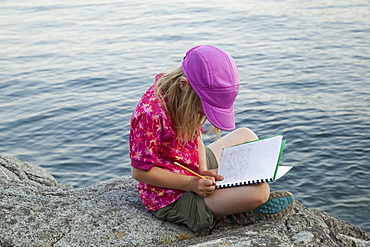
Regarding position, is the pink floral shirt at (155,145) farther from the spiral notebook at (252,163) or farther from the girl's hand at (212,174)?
the spiral notebook at (252,163)

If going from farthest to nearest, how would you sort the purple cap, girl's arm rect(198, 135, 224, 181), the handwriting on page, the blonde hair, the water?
the water < girl's arm rect(198, 135, 224, 181) < the handwriting on page < the blonde hair < the purple cap

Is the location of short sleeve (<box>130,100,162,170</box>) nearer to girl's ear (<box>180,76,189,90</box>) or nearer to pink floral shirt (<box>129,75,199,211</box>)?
pink floral shirt (<box>129,75,199,211</box>)

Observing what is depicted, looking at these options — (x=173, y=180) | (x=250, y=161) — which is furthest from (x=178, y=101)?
(x=250, y=161)

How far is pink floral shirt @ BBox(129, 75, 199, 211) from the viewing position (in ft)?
8.77

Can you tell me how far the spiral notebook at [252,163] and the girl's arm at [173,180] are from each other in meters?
0.10

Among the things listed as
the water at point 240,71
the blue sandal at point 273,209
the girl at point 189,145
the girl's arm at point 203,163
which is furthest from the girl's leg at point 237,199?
the water at point 240,71

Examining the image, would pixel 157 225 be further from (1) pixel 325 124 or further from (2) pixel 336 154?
(1) pixel 325 124

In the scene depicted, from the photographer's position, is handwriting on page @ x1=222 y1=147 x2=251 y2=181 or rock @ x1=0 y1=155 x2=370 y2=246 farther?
handwriting on page @ x1=222 y1=147 x2=251 y2=181

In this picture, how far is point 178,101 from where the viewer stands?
2.70 meters

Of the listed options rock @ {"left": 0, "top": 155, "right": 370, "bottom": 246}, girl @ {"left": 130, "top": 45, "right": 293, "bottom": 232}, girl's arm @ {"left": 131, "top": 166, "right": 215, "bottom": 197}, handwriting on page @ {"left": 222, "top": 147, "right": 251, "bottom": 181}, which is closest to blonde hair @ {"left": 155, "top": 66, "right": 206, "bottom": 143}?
girl @ {"left": 130, "top": 45, "right": 293, "bottom": 232}

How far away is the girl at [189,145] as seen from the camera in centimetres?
258

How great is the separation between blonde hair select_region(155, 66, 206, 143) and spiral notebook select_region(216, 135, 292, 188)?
0.37 m

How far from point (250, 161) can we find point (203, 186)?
334 millimetres

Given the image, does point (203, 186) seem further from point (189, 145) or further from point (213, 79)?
point (213, 79)
